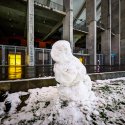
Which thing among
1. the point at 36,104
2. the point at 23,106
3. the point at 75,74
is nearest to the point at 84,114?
the point at 75,74

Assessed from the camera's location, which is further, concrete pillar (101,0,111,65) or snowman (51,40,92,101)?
concrete pillar (101,0,111,65)

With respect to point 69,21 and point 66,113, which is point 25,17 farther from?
point 66,113

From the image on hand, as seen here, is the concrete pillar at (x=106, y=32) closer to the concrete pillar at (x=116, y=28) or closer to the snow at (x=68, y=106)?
the concrete pillar at (x=116, y=28)

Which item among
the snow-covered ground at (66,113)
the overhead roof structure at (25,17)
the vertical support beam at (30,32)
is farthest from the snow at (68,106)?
the overhead roof structure at (25,17)

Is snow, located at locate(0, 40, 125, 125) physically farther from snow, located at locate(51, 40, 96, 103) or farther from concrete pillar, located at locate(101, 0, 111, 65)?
concrete pillar, located at locate(101, 0, 111, 65)

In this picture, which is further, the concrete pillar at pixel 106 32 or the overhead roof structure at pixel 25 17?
the concrete pillar at pixel 106 32

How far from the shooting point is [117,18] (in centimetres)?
2064

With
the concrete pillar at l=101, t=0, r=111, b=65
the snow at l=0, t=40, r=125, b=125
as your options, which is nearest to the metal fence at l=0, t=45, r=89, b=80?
the snow at l=0, t=40, r=125, b=125

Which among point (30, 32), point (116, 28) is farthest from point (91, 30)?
point (30, 32)

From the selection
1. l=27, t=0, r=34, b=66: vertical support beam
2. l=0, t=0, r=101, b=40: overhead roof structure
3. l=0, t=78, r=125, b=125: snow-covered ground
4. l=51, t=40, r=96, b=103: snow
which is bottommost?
l=0, t=78, r=125, b=125: snow-covered ground

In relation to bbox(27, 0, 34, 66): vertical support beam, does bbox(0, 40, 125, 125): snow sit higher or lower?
lower

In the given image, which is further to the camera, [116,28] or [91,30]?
[116,28]

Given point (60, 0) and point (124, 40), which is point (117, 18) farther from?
point (60, 0)

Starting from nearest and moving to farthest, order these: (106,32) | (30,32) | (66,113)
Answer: (66,113), (30,32), (106,32)
